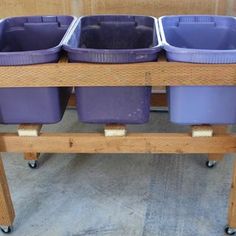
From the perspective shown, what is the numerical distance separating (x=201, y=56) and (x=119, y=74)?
0.91 feet

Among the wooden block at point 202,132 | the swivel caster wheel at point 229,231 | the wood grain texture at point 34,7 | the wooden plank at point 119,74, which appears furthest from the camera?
the wood grain texture at point 34,7

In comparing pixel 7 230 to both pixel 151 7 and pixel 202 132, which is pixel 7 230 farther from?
pixel 151 7

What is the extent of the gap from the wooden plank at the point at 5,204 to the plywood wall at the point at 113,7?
1030mm

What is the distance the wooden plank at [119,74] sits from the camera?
1.18 metres

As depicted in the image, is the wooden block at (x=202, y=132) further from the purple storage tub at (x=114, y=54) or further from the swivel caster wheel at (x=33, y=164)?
the swivel caster wheel at (x=33, y=164)

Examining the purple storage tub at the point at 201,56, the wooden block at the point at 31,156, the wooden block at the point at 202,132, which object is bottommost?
the wooden block at the point at 31,156

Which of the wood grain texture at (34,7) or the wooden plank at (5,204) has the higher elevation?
the wood grain texture at (34,7)

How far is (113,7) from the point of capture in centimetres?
201

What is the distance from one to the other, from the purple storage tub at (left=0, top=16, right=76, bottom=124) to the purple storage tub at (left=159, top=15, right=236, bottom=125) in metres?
Result: 0.43

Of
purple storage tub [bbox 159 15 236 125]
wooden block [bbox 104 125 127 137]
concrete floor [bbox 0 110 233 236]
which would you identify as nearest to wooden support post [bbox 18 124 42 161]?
wooden block [bbox 104 125 127 137]

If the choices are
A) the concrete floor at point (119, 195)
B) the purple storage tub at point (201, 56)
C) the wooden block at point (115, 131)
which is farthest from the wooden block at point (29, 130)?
the purple storage tub at point (201, 56)

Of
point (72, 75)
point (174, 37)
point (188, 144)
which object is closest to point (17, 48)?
point (72, 75)

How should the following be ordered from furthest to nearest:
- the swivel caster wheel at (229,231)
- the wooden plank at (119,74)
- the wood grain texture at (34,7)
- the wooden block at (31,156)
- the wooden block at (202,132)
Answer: the wood grain texture at (34,7)
the wooden block at (31,156)
the swivel caster wheel at (229,231)
the wooden block at (202,132)
the wooden plank at (119,74)

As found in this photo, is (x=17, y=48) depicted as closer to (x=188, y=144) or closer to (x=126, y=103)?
(x=126, y=103)
